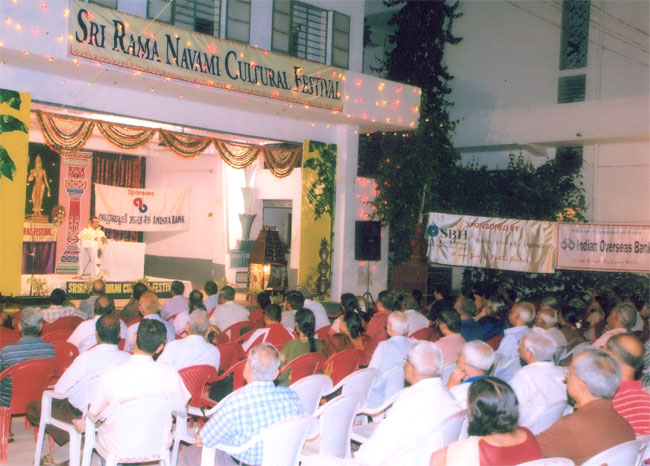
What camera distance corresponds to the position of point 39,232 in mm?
14484

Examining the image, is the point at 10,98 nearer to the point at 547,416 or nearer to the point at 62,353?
the point at 62,353

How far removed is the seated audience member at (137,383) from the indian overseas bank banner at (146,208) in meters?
11.7

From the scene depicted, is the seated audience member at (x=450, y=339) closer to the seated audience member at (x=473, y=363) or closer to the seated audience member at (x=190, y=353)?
the seated audience member at (x=473, y=363)

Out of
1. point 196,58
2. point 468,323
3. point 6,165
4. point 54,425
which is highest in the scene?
point 196,58

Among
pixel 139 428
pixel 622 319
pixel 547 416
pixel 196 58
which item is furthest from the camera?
pixel 196 58

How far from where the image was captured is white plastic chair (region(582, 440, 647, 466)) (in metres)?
2.73

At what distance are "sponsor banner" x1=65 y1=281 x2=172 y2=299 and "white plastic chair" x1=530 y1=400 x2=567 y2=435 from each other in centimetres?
959

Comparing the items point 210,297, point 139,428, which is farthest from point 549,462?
point 210,297

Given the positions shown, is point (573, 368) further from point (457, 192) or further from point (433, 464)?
point (457, 192)

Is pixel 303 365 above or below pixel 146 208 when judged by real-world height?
below

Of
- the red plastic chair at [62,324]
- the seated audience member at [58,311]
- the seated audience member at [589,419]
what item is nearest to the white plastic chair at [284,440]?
the seated audience member at [589,419]

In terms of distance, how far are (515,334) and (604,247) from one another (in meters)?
5.93

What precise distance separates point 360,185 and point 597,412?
10570 millimetres

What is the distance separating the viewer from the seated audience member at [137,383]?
11.6 feet
